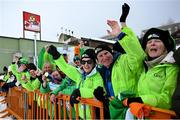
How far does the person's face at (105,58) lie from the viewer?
2742 mm

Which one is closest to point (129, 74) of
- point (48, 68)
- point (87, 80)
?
point (87, 80)

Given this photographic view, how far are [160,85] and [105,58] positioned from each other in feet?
2.89

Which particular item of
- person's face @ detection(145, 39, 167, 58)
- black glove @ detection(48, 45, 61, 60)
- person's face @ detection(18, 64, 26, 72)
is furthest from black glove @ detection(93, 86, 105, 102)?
person's face @ detection(18, 64, 26, 72)

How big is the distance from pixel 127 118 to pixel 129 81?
1.75 ft

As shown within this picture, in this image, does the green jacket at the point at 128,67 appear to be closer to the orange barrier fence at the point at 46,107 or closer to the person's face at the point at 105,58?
the person's face at the point at 105,58

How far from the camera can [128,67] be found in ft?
8.36

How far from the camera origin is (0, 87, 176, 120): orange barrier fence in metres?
1.91

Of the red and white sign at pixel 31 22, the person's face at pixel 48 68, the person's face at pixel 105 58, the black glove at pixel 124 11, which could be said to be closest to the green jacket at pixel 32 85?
the person's face at pixel 48 68

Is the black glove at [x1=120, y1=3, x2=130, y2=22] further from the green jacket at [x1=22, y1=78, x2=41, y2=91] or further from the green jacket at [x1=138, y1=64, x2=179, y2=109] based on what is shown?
the green jacket at [x1=22, y1=78, x2=41, y2=91]

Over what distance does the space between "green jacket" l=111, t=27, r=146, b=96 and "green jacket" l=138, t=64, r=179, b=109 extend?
377mm

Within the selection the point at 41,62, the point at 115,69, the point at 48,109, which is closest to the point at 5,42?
the point at 41,62

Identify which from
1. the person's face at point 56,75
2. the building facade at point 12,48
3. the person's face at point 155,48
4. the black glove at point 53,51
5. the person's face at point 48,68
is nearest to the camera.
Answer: the person's face at point 155,48

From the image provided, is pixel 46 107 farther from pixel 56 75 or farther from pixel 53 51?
pixel 53 51

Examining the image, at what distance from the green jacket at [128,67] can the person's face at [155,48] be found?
238 millimetres
